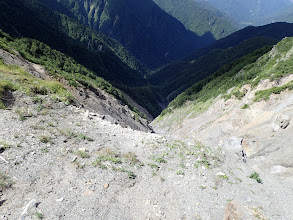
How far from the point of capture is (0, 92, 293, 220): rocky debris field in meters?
8.40

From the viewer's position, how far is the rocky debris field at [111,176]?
27.6 feet

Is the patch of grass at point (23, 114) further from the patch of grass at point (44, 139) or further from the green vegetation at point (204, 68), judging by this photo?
the green vegetation at point (204, 68)

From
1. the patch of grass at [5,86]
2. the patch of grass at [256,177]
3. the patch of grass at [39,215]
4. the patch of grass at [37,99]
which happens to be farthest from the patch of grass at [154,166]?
the patch of grass at [5,86]

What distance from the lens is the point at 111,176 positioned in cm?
1058

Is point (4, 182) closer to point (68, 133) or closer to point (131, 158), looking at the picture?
point (68, 133)

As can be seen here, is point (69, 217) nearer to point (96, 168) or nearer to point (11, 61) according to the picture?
point (96, 168)

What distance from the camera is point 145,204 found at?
31.0 ft

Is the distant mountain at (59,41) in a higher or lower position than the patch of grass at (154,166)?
lower

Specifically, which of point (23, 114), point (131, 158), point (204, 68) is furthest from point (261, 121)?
point (204, 68)

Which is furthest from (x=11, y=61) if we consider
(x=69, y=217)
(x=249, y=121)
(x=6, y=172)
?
(x=249, y=121)

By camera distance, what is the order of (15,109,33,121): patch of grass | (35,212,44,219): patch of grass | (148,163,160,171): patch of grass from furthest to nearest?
(15,109,33,121): patch of grass → (148,163,160,171): patch of grass → (35,212,44,219): patch of grass

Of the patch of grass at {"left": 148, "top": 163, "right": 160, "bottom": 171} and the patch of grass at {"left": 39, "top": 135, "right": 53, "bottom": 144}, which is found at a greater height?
the patch of grass at {"left": 148, "top": 163, "right": 160, "bottom": 171}

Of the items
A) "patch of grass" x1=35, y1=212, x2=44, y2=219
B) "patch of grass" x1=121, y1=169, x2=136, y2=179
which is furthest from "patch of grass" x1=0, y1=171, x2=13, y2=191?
"patch of grass" x1=121, y1=169, x2=136, y2=179

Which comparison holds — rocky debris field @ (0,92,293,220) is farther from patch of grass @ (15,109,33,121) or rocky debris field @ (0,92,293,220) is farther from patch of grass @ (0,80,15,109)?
patch of grass @ (0,80,15,109)
